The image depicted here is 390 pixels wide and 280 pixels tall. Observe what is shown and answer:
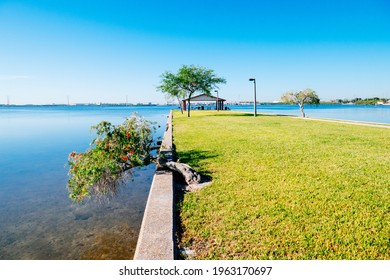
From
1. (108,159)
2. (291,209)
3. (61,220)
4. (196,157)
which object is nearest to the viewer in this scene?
(291,209)

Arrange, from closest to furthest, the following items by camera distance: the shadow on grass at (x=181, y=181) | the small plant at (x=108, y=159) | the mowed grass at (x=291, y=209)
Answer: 1. the mowed grass at (x=291, y=209)
2. the shadow on grass at (x=181, y=181)
3. the small plant at (x=108, y=159)

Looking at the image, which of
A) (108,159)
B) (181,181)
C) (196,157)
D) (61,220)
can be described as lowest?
(61,220)

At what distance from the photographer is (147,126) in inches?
321

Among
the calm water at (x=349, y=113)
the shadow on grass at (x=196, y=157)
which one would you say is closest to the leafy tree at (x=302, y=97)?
the calm water at (x=349, y=113)

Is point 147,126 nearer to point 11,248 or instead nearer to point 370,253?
point 11,248

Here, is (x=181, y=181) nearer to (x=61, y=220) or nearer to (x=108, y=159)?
(x=108, y=159)

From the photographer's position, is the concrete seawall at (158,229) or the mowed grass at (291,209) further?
the mowed grass at (291,209)

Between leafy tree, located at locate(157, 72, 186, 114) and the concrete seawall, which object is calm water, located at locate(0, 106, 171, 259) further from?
leafy tree, located at locate(157, 72, 186, 114)

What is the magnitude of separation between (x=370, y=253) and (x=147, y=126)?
647 centimetres

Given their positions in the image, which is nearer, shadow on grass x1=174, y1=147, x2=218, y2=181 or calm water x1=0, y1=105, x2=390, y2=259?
calm water x1=0, y1=105, x2=390, y2=259

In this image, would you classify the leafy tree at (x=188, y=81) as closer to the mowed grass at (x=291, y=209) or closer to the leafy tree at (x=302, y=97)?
the leafy tree at (x=302, y=97)

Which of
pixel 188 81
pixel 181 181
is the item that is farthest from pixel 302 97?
pixel 181 181

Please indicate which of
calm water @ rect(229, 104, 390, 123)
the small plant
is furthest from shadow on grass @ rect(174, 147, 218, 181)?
calm water @ rect(229, 104, 390, 123)
